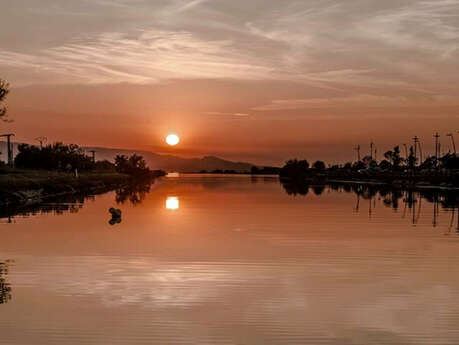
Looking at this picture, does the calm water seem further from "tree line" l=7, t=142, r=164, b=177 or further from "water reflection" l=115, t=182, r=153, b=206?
"tree line" l=7, t=142, r=164, b=177

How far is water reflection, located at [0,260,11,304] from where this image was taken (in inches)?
623

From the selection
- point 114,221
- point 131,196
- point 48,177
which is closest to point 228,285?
point 114,221

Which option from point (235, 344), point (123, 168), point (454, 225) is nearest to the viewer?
point (235, 344)

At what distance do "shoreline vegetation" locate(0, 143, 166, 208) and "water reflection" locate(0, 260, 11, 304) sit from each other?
102 feet

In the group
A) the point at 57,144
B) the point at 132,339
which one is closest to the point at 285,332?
the point at 132,339

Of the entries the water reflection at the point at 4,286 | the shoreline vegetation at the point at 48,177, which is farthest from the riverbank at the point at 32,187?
the water reflection at the point at 4,286

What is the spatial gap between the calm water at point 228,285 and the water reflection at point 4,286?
0.17 ft

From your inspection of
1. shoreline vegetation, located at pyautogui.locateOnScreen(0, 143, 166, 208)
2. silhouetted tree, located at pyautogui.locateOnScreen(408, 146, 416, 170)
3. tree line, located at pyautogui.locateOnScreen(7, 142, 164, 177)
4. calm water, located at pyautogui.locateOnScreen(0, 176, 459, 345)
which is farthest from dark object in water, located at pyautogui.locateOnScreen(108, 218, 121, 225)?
silhouetted tree, located at pyautogui.locateOnScreen(408, 146, 416, 170)

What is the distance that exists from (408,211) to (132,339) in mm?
38730

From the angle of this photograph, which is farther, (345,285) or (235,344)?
(345,285)

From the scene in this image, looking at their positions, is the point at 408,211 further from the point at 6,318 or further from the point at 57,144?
the point at 57,144

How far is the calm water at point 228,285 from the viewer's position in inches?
516

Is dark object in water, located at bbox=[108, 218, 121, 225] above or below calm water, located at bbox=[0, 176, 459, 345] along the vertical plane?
above

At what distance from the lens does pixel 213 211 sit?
46.7 meters
